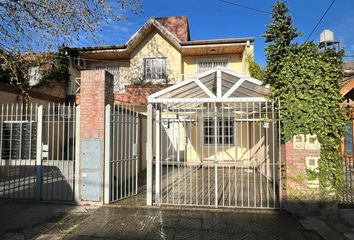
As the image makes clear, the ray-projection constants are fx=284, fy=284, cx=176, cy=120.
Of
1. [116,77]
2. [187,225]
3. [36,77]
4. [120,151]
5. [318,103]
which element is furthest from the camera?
[116,77]

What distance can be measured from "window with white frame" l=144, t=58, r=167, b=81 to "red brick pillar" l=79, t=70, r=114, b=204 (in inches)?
385

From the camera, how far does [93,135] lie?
288 inches

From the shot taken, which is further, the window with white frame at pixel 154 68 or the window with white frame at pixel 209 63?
the window with white frame at pixel 209 63

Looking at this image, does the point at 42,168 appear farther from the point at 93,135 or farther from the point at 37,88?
the point at 37,88

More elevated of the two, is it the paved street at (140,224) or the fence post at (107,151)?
the fence post at (107,151)

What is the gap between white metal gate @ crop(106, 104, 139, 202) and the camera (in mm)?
7371

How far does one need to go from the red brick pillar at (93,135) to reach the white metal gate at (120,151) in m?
0.18

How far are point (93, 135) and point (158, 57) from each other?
10845 millimetres

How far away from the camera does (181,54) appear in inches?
682

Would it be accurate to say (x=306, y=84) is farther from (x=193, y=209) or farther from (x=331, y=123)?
(x=193, y=209)

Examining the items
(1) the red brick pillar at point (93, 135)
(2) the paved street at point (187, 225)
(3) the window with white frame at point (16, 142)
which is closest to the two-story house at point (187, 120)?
(1) the red brick pillar at point (93, 135)

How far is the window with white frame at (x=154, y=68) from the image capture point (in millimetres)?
17094

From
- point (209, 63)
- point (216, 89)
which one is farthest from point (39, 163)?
point (209, 63)

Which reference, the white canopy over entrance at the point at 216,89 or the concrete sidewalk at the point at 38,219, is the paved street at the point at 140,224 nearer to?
the concrete sidewalk at the point at 38,219
